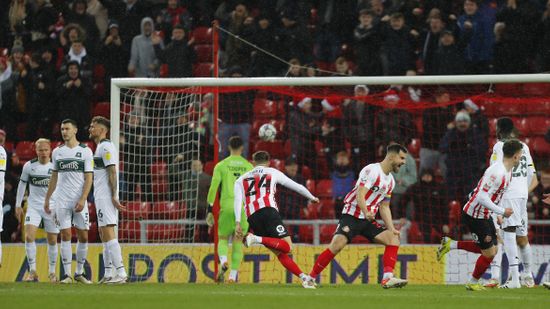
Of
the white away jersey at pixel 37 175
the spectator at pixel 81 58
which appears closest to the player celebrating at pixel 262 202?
the white away jersey at pixel 37 175

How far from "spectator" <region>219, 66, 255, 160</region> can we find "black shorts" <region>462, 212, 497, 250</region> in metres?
6.35

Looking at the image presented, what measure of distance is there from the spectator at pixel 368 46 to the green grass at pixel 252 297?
263 inches

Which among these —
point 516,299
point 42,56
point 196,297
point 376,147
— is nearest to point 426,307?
point 516,299

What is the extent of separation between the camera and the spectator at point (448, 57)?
62.1 feet

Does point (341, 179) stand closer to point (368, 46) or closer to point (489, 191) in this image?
point (368, 46)

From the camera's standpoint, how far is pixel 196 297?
38.0 feet

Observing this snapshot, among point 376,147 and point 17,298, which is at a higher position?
point 376,147

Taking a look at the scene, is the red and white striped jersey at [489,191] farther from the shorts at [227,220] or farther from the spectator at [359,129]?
the spectator at [359,129]

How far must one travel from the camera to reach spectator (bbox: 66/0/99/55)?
21.9 meters

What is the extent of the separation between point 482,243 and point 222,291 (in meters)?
3.40

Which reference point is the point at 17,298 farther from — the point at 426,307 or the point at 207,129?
the point at 207,129

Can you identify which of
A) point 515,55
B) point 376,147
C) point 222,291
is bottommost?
point 222,291

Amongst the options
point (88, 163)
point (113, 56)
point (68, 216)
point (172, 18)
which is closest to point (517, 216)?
point (88, 163)

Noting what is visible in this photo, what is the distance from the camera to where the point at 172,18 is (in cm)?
2197
